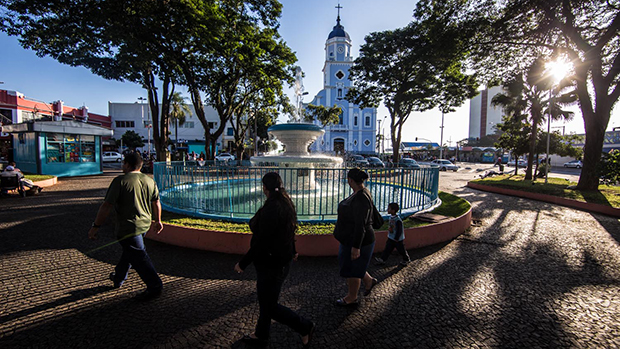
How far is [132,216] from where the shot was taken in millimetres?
3178

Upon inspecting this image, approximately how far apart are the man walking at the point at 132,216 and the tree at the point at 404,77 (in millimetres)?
20167

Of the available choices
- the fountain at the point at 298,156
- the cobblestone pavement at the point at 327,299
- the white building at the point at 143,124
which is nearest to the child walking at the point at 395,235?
the cobblestone pavement at the point at 327,299

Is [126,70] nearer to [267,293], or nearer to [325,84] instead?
[267,293]

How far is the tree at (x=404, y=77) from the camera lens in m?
21.1

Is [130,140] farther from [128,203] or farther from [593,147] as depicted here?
[593,147]

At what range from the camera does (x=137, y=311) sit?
304 centimetres

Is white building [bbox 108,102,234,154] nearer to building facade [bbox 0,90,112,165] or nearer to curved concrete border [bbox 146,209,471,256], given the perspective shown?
building facade [bbox 0,90,112,165]

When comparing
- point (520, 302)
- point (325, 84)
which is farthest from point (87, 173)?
point (325, 84)

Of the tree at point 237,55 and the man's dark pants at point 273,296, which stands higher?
the tree at point 237,55

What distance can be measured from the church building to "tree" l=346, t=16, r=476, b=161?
27.9 metres

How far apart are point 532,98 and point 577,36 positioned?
27.4 ft

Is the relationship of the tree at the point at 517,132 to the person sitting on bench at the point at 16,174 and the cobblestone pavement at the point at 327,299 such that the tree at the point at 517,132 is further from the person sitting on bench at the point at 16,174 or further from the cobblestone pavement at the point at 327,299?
the person sitting on bench at the point at 16,174

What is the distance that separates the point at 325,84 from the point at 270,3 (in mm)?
40664

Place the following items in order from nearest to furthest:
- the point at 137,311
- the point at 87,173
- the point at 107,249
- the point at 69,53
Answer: the point at 137,311 → the point at 107,249 → the point at 69,53 → the point at 87,173
